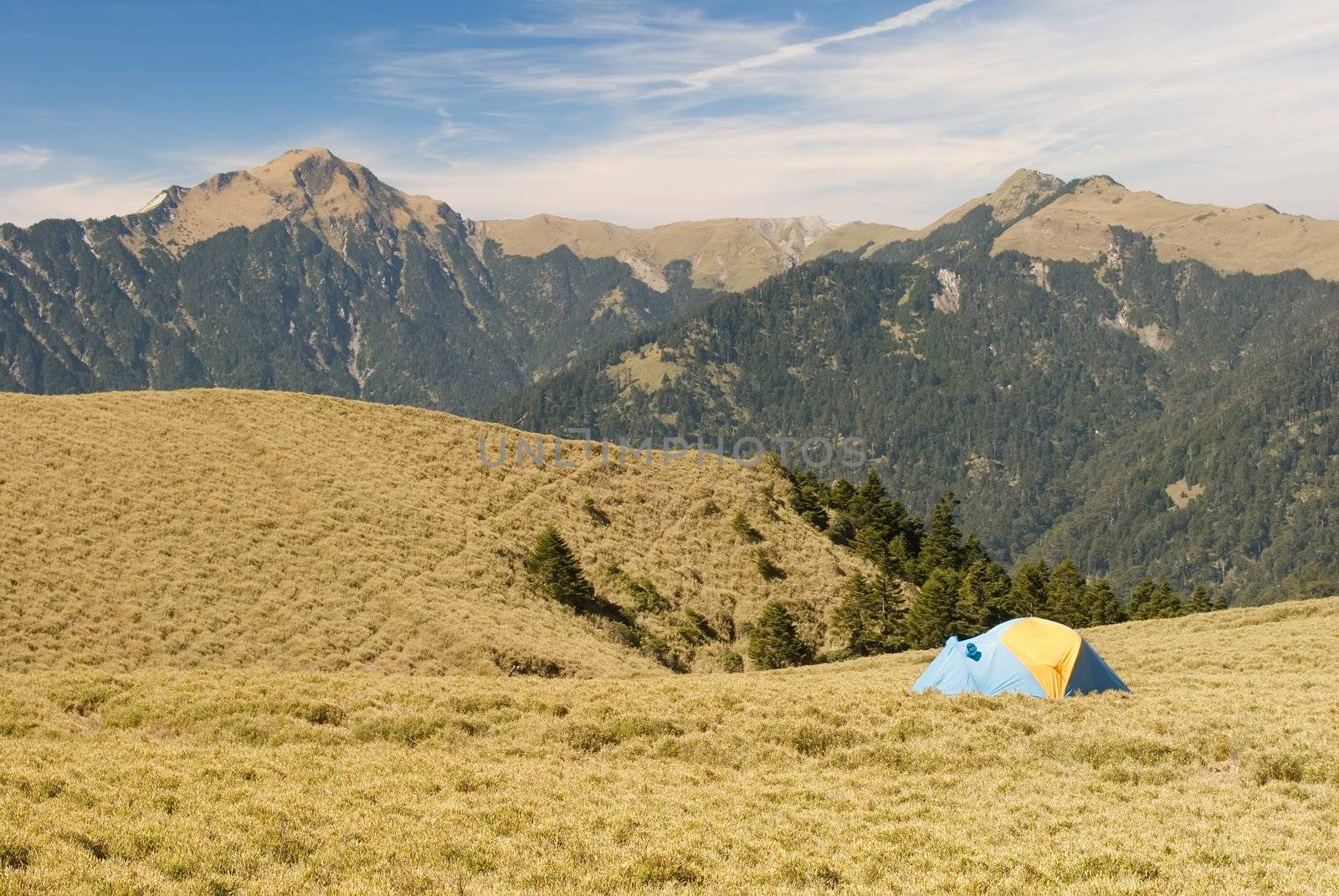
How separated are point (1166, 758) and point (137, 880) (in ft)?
60.5

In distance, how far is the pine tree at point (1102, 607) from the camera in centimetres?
7253

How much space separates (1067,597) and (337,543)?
59181 millimetres

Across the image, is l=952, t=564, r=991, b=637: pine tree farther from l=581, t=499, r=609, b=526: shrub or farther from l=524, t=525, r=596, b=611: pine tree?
l=524, t=525, r=596, b=611: pine tree

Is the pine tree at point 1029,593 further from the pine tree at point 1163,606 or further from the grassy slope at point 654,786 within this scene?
the grassy slope at point 654,786

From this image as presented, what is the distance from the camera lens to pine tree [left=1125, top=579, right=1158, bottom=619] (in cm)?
8188

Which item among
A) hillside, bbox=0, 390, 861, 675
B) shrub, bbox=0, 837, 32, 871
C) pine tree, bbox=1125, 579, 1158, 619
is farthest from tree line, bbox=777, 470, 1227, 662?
shrub, bbox=0, 837, 32, 871

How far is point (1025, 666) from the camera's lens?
78.1ft

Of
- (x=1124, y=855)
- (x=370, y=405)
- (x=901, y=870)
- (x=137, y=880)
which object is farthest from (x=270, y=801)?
(x=370, y=405)

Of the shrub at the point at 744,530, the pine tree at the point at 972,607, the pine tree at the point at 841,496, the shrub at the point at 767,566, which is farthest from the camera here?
the pine tree at the point at 841,496

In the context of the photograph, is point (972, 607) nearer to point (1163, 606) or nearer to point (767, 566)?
point (767, 566)

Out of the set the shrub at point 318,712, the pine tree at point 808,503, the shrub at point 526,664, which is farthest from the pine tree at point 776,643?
the shrub at point 318,712

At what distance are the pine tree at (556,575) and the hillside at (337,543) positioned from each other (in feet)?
3.18

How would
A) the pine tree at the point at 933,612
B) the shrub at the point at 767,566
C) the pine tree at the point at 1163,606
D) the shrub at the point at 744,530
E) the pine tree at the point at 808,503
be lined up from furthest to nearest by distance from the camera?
1. the pine tree at the point at 1163,606
2. the pine tree at the point at 808,503
3. the shrub at the point at 744,530
4. the shrub at the point at 767,566
5. the pine tree at the point at 933,612

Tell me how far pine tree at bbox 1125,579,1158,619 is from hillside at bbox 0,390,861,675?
37.1 m
